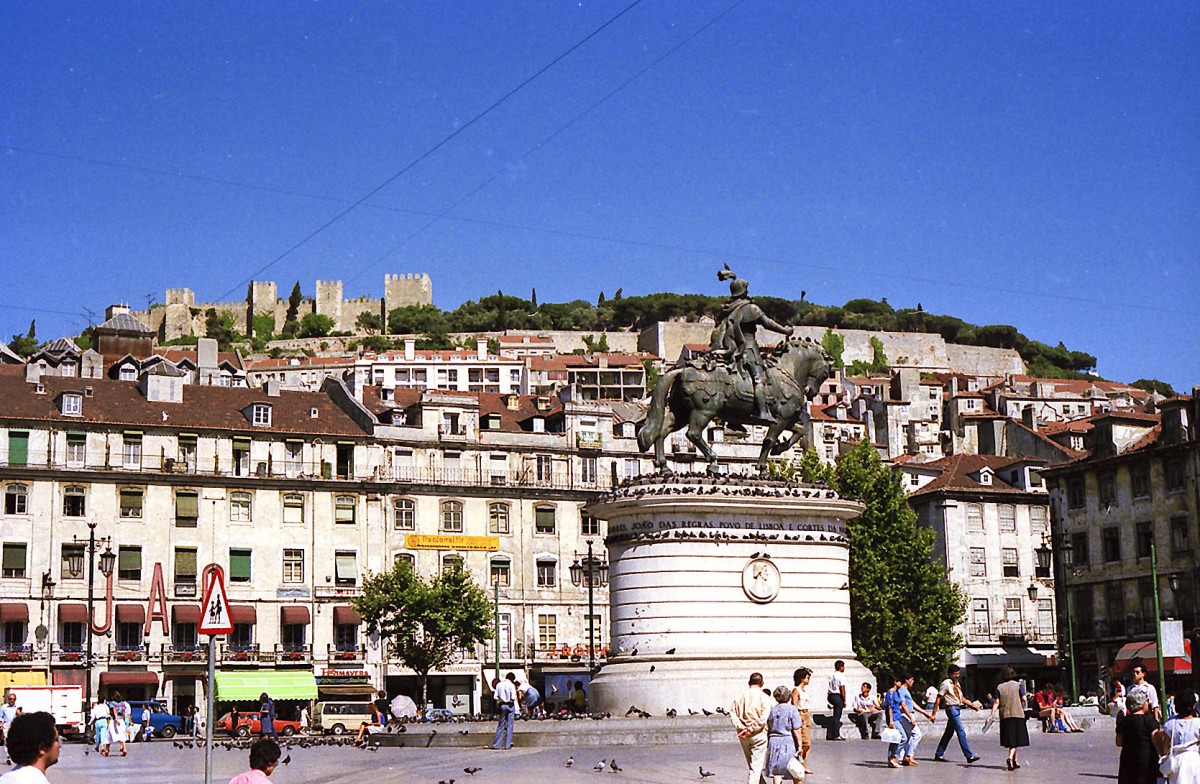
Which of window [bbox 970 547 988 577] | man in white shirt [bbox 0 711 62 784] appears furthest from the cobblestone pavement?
window [bbox 970 547 988 577]

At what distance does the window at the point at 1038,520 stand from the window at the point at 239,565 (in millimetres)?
41171

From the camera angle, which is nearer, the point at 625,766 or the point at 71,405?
the point at 625,766

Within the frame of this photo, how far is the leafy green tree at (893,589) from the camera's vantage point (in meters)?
68.7

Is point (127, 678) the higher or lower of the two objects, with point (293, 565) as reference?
lower

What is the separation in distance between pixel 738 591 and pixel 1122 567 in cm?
4314

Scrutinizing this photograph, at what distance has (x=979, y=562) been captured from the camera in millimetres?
87250

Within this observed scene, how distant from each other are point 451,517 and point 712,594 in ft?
145

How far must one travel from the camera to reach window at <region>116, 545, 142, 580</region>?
72.8 meters

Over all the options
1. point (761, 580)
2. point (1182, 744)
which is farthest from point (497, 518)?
point (1182, 744)

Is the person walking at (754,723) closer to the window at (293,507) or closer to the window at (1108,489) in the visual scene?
the window at (293,507)

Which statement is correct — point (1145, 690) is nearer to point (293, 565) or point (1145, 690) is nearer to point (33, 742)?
point (33, 742)

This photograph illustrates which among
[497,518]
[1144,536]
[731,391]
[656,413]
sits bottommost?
[1144,536]

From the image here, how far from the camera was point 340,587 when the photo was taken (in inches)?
3009

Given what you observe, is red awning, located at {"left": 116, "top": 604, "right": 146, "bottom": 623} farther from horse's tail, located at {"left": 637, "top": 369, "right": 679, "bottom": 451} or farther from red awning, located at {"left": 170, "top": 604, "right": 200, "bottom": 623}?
horse's tail, located at {"left": 637, "top": 369, "right": 679, "bottom": 451}
